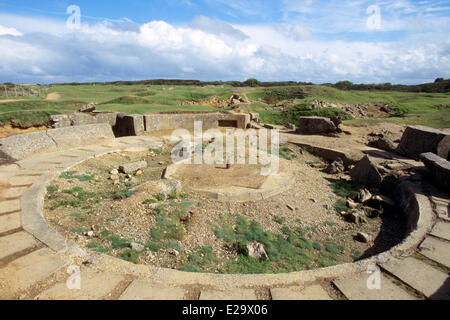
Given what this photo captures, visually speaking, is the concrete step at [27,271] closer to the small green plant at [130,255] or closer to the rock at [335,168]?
the small green plant at [130,255]

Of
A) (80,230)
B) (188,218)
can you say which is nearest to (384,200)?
(188,218)

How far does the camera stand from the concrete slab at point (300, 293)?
2420 millimetres

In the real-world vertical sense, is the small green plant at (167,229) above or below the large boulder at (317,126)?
below

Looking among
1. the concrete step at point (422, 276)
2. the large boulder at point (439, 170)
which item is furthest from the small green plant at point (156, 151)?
the large boulder at point (439, 170)

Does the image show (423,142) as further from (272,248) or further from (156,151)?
(156,151)

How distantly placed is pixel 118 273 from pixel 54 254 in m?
0.88

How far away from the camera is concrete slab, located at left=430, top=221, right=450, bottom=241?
11.6 feet

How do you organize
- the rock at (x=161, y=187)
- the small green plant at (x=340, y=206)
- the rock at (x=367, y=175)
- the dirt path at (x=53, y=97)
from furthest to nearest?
1. the dirt path at (x=53, y=97)
2. the rock at (x=367, y=175)
3. the small green plant at (x=340, y=206)
4. the rock at (x=161, y=187)

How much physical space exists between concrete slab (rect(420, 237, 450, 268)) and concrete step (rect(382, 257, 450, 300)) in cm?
A: 23

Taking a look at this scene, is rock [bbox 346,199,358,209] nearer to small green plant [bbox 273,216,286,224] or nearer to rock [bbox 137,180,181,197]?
small green plant [bbox 273,216,286,224]

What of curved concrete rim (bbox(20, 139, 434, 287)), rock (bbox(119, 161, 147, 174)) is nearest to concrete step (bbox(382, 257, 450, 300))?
curved concrete rim (bbox(20, 139, 434, 287))

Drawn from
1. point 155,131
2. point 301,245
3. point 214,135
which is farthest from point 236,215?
point 155,131

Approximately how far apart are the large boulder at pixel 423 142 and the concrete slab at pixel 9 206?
983 cm
